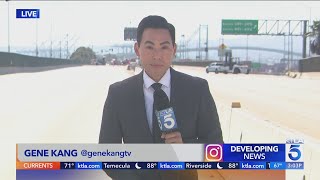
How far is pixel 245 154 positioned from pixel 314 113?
55.3 ft

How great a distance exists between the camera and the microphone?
3.04 metres

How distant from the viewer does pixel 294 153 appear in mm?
3875

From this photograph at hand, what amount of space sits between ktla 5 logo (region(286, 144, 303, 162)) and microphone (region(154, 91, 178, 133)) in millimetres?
1103

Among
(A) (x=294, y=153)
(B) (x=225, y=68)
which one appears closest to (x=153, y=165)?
(A) (x=294, y=153)

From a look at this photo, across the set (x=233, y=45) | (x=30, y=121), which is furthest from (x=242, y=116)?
(x=30, y=121)

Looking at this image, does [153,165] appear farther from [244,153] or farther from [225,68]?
[225,68]

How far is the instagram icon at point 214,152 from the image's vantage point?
11.4 ft

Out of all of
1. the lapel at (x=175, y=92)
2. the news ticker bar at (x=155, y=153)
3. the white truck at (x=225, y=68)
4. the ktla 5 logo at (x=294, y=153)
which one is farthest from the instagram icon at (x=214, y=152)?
the white truck at (x=225, y=68)

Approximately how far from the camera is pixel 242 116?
762 centimetres

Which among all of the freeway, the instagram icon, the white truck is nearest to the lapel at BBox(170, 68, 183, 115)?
the instagram icon

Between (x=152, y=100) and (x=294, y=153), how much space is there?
123 cm

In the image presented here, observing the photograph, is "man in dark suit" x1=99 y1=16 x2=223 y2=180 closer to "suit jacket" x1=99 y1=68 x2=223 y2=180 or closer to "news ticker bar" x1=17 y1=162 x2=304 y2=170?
"suit jacket" x1=99 y1=68 x2=223 y2=180

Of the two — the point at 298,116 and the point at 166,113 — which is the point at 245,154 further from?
the point at 298,116

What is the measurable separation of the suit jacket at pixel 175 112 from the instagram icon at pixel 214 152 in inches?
3.2
